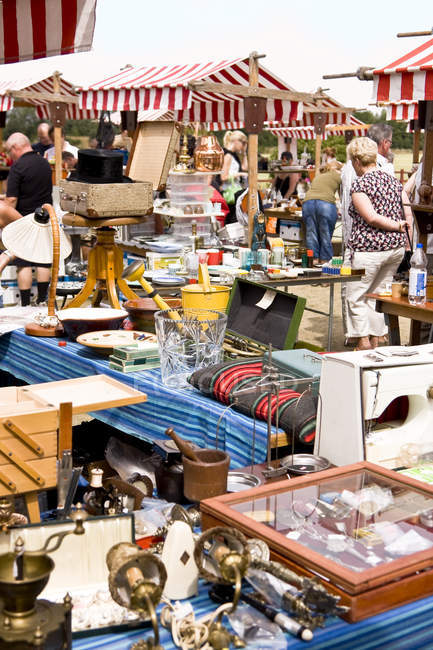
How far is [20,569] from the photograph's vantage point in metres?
1.28

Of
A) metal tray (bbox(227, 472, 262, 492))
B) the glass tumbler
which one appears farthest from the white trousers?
metal tray (bbox(227, 472, 262, 492))

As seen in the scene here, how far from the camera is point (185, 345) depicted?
10.1ft

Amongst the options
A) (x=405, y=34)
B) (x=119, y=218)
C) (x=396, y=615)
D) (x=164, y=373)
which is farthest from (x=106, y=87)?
(x=396, y=615)

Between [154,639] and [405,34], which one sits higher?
[405,34]

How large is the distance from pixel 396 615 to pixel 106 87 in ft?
26.8

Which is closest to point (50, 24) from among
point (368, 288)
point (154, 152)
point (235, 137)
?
point (154, 152)

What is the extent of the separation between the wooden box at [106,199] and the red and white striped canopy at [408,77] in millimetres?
2239

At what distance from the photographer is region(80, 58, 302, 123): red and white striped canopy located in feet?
26.8

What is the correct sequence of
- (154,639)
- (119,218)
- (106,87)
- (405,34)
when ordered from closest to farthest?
(154,639) → (119,218) → (405,34) → (106,87)

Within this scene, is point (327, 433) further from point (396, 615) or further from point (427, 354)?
point (396, 615)

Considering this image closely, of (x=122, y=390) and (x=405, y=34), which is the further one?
(x=405, y=34)

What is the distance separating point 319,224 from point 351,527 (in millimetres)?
8434

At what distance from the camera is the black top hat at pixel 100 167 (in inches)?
159

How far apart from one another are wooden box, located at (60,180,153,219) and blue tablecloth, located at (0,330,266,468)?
26.9 inches
